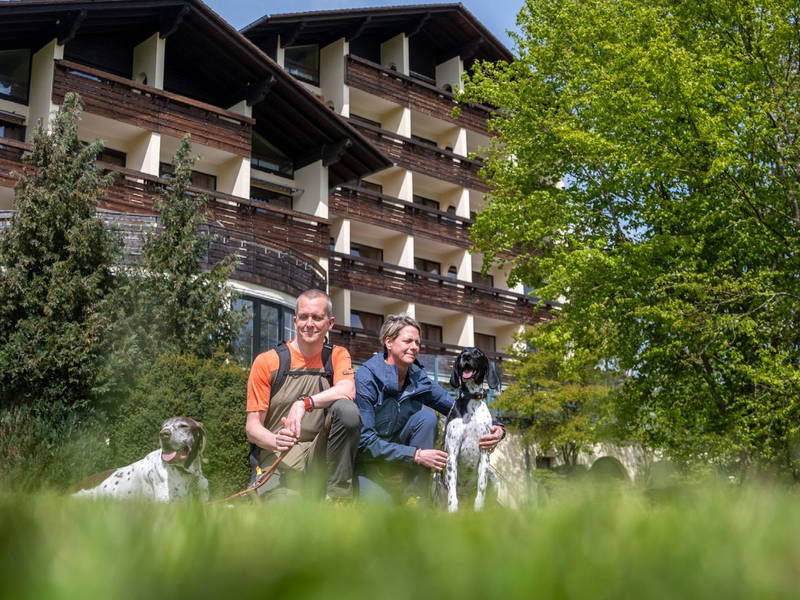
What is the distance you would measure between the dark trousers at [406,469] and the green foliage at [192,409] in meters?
9.45

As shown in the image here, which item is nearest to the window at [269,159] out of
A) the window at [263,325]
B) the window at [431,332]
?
the window at [263,325]

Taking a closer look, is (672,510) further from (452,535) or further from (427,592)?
(427,592)

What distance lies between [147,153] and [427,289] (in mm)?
12664

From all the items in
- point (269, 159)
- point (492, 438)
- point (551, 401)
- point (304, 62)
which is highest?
point (304, 62)

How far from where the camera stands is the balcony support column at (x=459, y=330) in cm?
3647

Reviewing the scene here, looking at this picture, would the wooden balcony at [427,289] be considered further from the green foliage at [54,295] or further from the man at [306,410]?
the man at [306,410]

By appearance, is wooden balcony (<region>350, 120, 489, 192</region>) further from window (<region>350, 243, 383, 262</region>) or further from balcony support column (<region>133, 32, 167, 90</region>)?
balcony support column (<region>133, 32, 167, 90</region>)

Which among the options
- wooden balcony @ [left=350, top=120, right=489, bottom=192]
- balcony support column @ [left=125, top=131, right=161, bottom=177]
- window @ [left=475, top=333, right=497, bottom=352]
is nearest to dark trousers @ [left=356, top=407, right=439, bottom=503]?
balcony support column @ [left=125, top=131, right=161, bottom=177]

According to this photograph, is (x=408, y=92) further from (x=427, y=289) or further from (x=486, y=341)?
(x=486, y=341)

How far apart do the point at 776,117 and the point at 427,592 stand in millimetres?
18911

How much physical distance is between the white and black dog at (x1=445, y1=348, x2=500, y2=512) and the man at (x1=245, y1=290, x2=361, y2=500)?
0.89 meters

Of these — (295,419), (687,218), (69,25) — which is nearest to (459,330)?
(69,25)

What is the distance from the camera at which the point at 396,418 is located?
568 centimetres

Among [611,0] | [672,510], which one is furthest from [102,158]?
[672,510]
